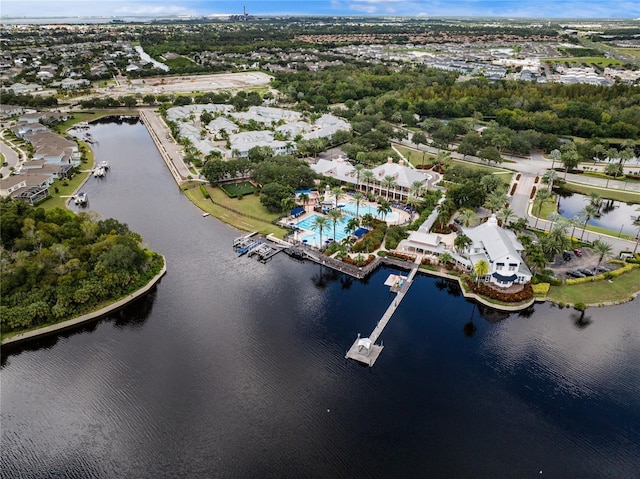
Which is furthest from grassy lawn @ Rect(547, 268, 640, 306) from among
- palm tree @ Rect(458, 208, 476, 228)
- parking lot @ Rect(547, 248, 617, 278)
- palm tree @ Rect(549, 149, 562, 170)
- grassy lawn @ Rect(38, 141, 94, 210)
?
grassy lawn @ Rect(38, 141, 94, 210)

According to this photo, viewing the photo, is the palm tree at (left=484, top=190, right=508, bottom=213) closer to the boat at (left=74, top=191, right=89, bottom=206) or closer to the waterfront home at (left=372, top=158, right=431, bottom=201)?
the waterfront home at (left=372, top=158, right=431, bottom=201)

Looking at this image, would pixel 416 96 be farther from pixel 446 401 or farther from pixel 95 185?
pixel 446 401

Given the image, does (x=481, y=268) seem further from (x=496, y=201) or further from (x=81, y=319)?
(x=81, y=319)

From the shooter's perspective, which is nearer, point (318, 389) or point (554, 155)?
point (318, 389)

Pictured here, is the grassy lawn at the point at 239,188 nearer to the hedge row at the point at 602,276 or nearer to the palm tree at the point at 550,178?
the hedge row at the point at 602,276

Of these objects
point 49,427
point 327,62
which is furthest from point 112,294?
point 327,62

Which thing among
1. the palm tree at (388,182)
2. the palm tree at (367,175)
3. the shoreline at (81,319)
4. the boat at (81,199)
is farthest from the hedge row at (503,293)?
the boat at (81,199)

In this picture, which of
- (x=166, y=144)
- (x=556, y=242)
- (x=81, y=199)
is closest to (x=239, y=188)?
(x=81, y=199)
